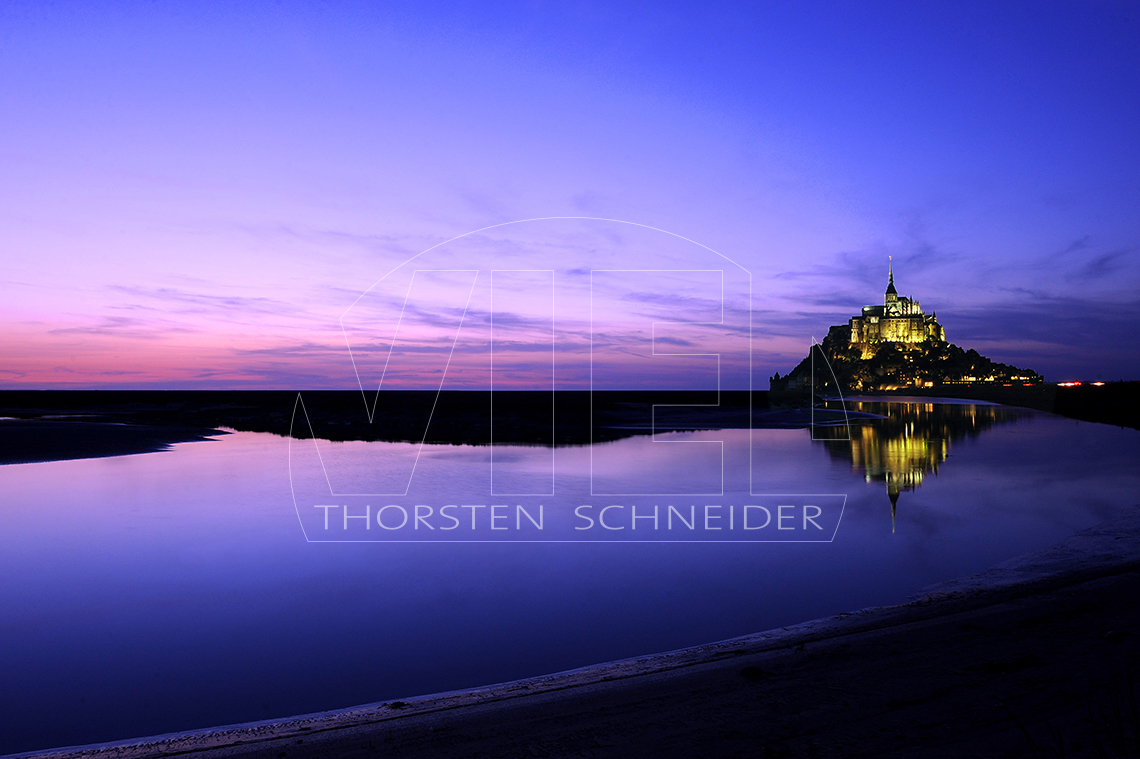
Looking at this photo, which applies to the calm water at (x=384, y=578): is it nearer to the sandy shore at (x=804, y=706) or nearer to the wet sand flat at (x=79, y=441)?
the sandy shore at (x=804, y=706)

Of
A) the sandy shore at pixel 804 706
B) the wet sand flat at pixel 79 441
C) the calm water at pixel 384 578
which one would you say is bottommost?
the calm water at pixel 384 578

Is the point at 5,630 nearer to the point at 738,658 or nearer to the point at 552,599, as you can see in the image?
the point at 552,599

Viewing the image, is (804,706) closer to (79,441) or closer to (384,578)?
(384,578)

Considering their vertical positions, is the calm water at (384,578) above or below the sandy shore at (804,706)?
below

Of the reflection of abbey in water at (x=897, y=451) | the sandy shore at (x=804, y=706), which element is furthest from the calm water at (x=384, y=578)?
the sandy shore at (x=804, y=706)

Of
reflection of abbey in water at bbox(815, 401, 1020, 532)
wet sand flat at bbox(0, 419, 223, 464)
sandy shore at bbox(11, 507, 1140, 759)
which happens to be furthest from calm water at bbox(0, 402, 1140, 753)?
wet sand flat at bbox(0, 419, 223, 464)

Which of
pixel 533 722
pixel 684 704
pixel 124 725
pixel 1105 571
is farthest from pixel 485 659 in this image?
pixel 1105 571

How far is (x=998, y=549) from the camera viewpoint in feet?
34.3

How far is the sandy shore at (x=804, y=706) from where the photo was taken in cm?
417

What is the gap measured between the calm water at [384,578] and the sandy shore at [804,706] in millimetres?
813

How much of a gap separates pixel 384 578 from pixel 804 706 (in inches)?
257

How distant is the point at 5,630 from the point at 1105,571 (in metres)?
13.3

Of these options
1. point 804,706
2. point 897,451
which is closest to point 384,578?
point 804,706

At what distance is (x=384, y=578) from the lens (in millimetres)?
9430
